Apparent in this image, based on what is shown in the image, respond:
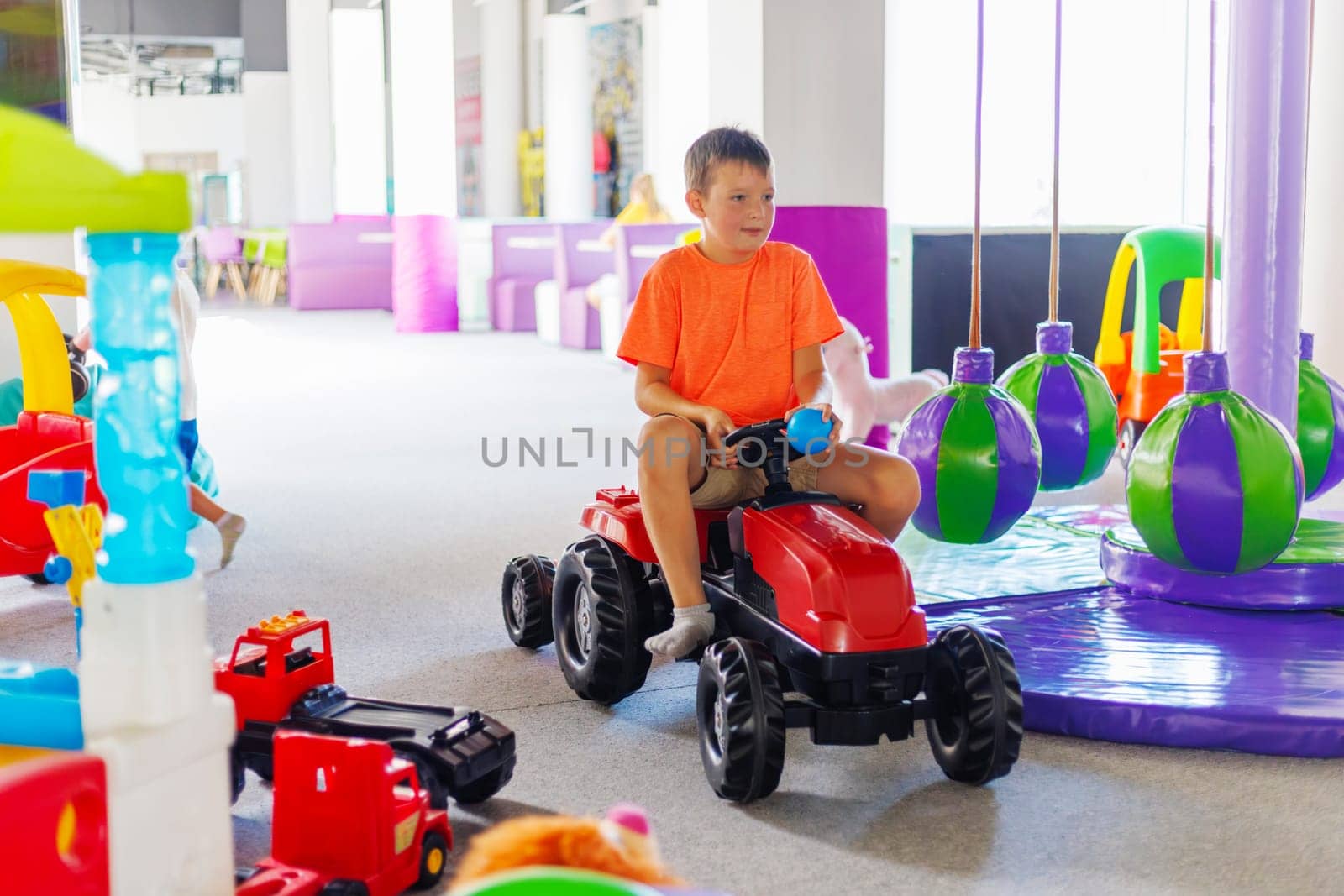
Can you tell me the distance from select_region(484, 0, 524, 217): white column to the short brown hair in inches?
527

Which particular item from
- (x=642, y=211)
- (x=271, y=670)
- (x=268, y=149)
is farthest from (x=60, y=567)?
(x=268, y=149)

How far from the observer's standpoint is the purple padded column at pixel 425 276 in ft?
38.5

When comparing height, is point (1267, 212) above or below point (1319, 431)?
above

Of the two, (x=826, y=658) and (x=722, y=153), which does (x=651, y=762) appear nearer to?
(x=826, y=658)

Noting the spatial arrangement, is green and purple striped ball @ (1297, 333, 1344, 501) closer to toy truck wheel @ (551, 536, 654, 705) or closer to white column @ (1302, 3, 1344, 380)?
white column @ (1302, 3, 1344, 380)

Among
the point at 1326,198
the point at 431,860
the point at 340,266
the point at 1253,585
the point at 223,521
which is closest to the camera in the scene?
the point at 431,860

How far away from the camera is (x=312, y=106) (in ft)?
55.4

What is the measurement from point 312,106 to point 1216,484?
15712 mm

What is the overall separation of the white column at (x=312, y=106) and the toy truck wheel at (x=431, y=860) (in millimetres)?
15863

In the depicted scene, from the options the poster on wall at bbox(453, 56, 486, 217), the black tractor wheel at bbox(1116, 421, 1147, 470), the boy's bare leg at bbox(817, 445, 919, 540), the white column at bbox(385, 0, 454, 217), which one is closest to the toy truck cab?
the boy's bare leg at bbox(817, 445, 919, 540)

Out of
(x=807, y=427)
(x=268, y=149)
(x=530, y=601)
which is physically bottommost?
(x=530, y=601)

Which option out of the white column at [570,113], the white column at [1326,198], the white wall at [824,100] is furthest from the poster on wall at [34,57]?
the white column at [570,113]

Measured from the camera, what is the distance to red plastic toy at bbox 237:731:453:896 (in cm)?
173

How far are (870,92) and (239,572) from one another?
263 centimetres
